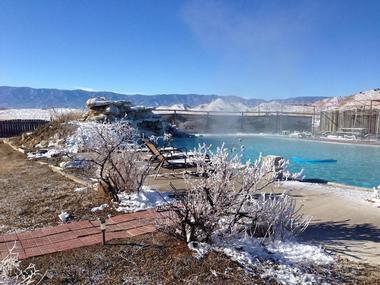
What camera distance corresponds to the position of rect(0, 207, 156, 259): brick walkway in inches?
130

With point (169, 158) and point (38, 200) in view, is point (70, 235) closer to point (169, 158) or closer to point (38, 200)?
point (38, 200)

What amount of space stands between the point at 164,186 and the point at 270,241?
122 inches

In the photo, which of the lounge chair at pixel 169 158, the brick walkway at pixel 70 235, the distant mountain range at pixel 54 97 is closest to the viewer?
the brick walkway at pixel 70 235

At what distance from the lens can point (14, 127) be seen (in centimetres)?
2078

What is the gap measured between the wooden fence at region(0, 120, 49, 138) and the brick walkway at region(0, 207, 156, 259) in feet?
59.9

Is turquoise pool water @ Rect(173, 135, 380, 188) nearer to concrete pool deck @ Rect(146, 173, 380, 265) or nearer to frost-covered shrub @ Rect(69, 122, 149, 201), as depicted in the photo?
concrete pool deck @ Rect(146, 173, 380, 265)

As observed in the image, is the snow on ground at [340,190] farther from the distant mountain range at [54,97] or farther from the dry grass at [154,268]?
the distant mountain range at [54,97]

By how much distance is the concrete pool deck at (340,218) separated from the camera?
11.3ft

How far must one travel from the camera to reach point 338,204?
509cm

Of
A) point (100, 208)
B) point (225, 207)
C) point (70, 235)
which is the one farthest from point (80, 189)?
point (225, 207)

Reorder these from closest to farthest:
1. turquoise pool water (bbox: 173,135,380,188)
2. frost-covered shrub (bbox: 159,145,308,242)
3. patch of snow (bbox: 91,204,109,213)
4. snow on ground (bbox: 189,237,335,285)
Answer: snow on ground (bbox: 189,237,335,285) < frost-covered shrub (bbox: 159,145,308,242) < patch of snow (bbox: 91,204,109,213) < turquoise pool water (bbox: 173,135,380,188)

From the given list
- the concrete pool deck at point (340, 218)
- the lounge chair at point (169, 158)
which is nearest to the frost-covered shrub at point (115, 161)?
the concrete pool deck at point (340, 218)

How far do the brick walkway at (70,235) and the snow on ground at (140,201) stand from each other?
364 mm

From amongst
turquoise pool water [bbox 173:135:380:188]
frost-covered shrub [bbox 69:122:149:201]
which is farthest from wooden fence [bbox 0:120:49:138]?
frost-covered shrub [bbox 69:122:149:201]
